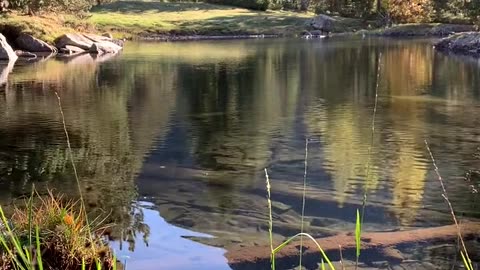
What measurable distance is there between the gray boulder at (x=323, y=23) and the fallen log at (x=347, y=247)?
60811 millimetres

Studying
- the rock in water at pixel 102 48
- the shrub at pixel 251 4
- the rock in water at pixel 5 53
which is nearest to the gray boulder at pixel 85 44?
the rock in water at pixel 102 48

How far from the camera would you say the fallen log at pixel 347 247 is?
649cm

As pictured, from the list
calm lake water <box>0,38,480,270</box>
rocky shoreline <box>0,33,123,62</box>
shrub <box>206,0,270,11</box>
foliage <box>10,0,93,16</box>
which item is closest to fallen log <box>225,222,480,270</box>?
calm lake water <box>0,38,480,270</box>

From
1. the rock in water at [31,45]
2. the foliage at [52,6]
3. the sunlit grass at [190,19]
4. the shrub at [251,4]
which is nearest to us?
the rock in water at [31,45]

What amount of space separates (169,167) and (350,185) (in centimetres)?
303

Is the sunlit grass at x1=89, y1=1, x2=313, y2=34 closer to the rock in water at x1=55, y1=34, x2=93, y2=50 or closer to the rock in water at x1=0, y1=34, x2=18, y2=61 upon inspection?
the rock in water at x1=55, y1=34, x2=93, y2=50

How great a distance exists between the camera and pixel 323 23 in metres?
67.3

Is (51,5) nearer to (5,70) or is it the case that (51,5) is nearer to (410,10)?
(5,70)

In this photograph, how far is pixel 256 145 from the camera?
12.5 meters

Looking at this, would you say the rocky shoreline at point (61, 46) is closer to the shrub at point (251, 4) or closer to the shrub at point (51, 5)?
the shrub at point (51, 5)

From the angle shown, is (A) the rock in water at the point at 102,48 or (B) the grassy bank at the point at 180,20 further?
(B) the grassy bank at the point at 180,20

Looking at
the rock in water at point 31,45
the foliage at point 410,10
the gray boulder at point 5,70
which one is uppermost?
the foliage at point 410,10

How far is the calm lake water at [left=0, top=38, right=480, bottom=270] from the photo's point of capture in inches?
305

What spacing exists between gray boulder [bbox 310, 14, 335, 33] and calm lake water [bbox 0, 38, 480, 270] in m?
42.5
